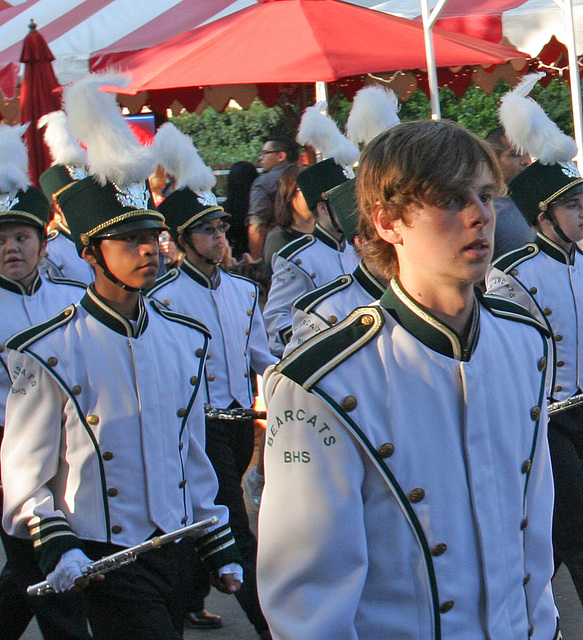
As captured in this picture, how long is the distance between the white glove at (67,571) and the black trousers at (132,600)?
0.18m

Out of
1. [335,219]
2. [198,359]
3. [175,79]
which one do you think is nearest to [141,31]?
[175,79]

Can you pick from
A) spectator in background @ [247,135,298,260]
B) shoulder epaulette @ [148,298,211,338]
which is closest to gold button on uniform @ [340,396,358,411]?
shoulder epaulette @ [148,298,211,338]

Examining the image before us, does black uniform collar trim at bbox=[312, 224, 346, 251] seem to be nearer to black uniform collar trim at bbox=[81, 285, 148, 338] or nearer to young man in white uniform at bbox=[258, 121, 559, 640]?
black uniform collar trim at bbox=[81, 285, 148, 338]

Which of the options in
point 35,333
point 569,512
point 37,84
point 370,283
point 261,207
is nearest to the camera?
point 35,333

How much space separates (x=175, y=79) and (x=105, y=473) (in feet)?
15.2

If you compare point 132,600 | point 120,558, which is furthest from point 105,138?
point 132,600

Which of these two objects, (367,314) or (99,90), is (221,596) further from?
(367,314)

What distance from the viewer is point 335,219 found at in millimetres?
6605

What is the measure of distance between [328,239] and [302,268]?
241 millimetres

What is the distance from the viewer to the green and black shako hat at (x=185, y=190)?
5.89m

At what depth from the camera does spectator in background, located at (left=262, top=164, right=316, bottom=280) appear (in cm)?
718

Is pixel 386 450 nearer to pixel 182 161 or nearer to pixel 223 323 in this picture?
pixel 223 323

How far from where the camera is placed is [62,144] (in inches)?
295

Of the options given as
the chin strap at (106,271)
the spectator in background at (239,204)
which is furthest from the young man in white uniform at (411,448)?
the spectator in background at (239,204)
